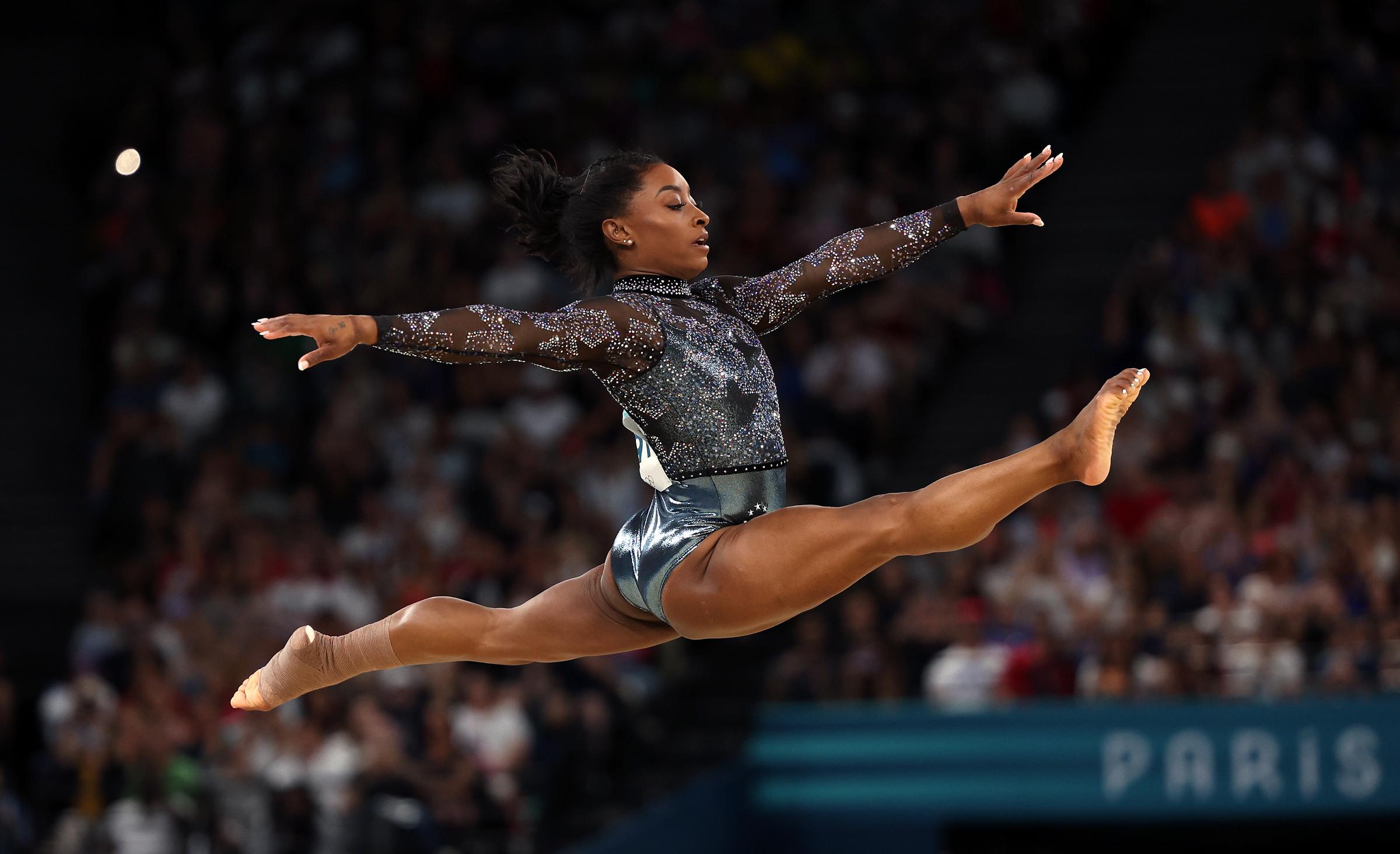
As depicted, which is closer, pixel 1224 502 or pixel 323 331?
pixel 323 331

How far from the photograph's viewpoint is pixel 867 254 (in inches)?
201

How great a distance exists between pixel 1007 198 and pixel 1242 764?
499 cm

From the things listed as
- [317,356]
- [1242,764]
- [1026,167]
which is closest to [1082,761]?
Result: [1242,764]

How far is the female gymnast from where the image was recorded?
429cm

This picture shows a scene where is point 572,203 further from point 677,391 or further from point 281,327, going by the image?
point 281,327

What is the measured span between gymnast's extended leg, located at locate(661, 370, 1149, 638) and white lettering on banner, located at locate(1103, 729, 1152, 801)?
201 inches

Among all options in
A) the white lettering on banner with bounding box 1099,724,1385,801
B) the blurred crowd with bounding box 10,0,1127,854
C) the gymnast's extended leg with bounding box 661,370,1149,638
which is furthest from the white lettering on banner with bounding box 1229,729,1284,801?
the gymnast's extended leg with bounding box 661,370,1149,638

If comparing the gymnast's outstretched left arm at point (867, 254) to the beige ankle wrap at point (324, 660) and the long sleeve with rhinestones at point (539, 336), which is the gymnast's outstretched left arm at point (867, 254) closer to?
the long sleeve with rhinestones at point (539, 336)

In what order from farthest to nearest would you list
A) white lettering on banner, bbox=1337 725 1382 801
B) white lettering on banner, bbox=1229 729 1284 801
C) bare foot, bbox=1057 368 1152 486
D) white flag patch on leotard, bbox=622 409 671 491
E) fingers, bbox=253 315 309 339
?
white lettering on banner, bbox=1229 729 1284 801, white lettering on banner, bbox=1337 725 1382 801, white flag patch on leotard, bbox=622 409 671 491, bare foot, bbox=1057 368 1152 486, fingers, bbox=253 315 309 339

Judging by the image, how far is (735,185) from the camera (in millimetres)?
Result: 12703

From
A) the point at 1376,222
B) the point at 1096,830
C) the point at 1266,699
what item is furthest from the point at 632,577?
the point at 1376,222

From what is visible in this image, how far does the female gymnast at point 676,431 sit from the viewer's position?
4.29 meters

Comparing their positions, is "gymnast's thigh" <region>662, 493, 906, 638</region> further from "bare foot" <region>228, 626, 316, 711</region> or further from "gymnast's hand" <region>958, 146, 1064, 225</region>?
"bare foot" <region>228, 626, 316, 711</region>

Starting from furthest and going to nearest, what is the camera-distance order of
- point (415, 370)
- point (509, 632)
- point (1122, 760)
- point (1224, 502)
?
point (415, 370)
point (1224, 502)
point (1122, 760)
point (509, 632)
